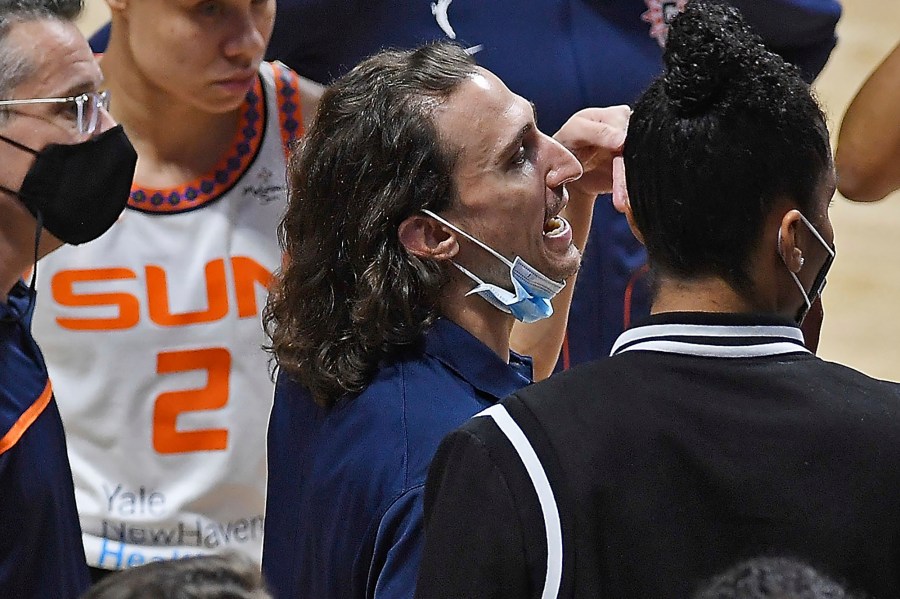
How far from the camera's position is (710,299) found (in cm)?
123

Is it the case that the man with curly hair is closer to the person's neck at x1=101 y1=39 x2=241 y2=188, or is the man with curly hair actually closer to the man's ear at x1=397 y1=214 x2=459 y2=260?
the man's ear at x1=397 y1=214 x2=459 y2=260

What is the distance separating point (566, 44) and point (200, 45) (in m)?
0.67

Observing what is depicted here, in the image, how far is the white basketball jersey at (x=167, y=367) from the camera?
7.21ft

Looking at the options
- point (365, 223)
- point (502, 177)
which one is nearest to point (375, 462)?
point (365, 223)

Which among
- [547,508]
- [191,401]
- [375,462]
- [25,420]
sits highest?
[547,508]

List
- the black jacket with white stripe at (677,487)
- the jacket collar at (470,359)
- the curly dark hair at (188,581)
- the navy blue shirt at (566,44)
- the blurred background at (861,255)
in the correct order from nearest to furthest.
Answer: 1. the curly dark hair at (188,581)
2. the black jacket with white stripe at (677,487)
3. the jacket collar at (470,359)
4. the navy blue shirt at (566,44)
5. the blurred background at (861,255)

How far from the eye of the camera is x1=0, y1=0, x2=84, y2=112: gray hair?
6.14 ft

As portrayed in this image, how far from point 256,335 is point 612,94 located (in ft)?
2.52

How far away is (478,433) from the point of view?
1194 mm

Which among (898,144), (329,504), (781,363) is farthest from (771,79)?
(898,144)

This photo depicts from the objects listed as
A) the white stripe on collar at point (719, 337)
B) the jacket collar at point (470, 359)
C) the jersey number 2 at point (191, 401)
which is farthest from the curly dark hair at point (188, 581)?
the jersey number 2 at point (191, 401)

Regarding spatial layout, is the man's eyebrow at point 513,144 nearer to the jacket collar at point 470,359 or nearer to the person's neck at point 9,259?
the jacket collar at point 470,359

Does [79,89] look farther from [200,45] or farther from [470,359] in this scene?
[470,359]

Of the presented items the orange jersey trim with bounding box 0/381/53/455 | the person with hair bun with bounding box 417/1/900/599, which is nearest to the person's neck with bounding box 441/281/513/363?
the person with hair bun with bounding box 417/1/900/599
